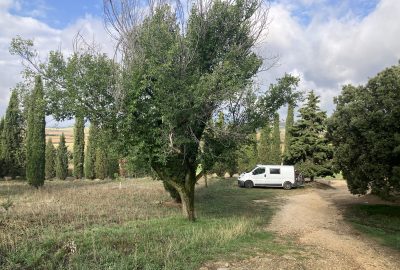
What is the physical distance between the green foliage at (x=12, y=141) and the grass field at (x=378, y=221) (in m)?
26.2

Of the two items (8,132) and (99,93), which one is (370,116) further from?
(8,132)

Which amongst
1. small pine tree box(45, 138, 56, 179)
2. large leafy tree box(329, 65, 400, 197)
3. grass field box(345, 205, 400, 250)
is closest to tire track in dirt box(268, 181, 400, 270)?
grass field box(345, 205, 400, 250)

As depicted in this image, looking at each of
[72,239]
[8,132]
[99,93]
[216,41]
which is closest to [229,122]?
[216,41]

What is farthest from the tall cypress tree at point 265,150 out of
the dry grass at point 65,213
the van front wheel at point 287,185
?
the dry grass at point 65,213

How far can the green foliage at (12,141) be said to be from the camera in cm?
3312

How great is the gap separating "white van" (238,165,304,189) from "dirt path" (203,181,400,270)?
10173 millimetres

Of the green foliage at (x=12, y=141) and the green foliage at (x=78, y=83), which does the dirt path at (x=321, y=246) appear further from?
the green foliage at (x=12, y=141)

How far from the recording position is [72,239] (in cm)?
930

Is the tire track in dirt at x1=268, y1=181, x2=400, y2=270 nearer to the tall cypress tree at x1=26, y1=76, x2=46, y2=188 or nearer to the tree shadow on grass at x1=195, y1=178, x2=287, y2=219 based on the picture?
the tree shadow on grass at x1=195, y1=178, x2=287, y2=219

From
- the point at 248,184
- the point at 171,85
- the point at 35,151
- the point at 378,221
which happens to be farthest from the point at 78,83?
the point at 248,184

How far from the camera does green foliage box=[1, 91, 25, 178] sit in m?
33.1

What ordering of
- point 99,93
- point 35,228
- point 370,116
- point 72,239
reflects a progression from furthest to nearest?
point 370,116 → point 99,93 → point 35,228 → point 72,239

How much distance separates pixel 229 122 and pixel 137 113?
3.08 metres

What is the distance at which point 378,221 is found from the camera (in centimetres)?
1703
